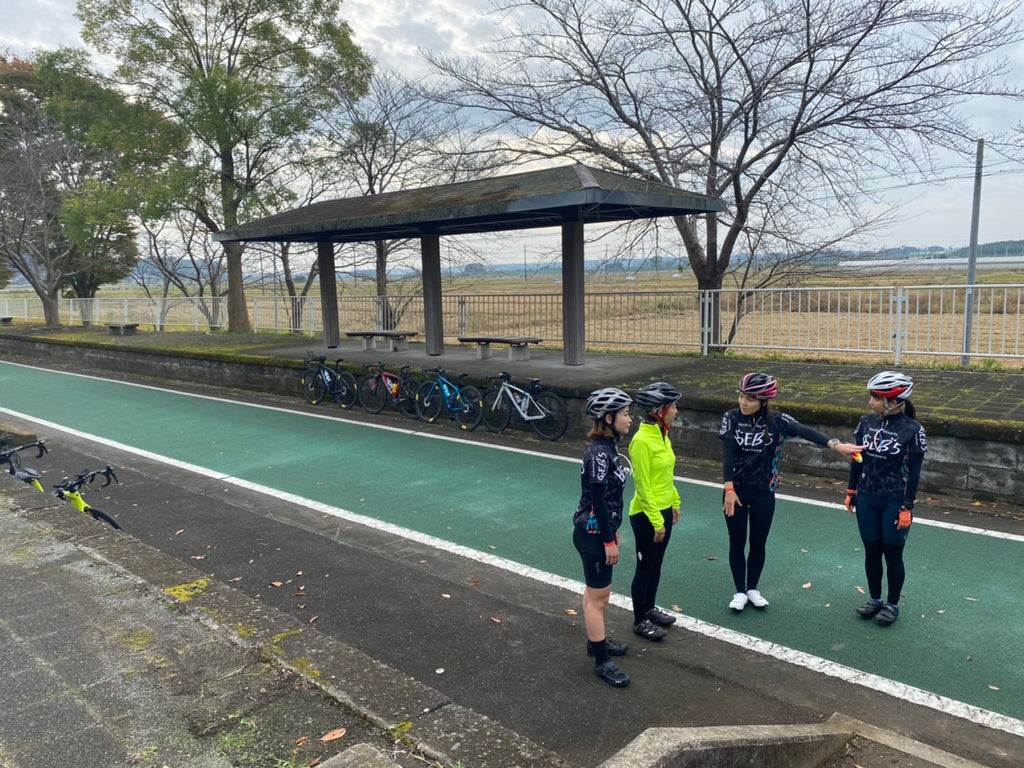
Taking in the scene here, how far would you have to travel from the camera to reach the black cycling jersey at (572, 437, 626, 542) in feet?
12.4

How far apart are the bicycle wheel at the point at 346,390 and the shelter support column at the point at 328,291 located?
4518 mm

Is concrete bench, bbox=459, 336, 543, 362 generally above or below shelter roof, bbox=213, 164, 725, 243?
below

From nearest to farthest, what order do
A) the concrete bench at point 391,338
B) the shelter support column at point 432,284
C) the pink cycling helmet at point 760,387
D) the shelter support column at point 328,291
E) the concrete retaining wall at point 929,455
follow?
the pink cycling helmet at point 760,387
the concrete retaining wall at point 929,455
the shelter support column at point 432,284
the concrete bench at point 391,338
the shelter support column at point 328,291

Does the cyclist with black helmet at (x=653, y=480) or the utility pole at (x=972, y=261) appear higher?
the utility pole at (x=972, y=261)

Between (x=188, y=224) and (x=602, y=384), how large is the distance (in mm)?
21500

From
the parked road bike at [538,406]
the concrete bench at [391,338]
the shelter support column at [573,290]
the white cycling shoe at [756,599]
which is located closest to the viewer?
the white cycling shoe at [756,599]

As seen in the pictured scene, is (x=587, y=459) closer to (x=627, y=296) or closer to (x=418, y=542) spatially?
(x=418, y=542)

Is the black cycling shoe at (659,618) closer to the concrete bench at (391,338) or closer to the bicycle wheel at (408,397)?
the bicycle wheel at (408,397)

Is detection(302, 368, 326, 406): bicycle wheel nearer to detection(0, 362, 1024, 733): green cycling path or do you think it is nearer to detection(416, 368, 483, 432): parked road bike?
detection(0, 362, 1024, 733): green cycling path

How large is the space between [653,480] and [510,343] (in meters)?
9.29

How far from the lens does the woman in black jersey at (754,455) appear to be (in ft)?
14.7

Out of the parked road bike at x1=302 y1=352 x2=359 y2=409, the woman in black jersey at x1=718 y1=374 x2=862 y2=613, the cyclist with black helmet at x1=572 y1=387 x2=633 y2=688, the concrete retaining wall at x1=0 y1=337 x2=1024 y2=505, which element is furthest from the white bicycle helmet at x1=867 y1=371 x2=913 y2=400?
the parked road bike at x1=302 y1=352 x2=359 y2=409

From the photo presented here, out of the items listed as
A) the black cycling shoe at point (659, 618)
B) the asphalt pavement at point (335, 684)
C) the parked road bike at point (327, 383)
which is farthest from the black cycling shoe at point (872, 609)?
the parked road bike at point (327, 383)

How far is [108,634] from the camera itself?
12.1ft
